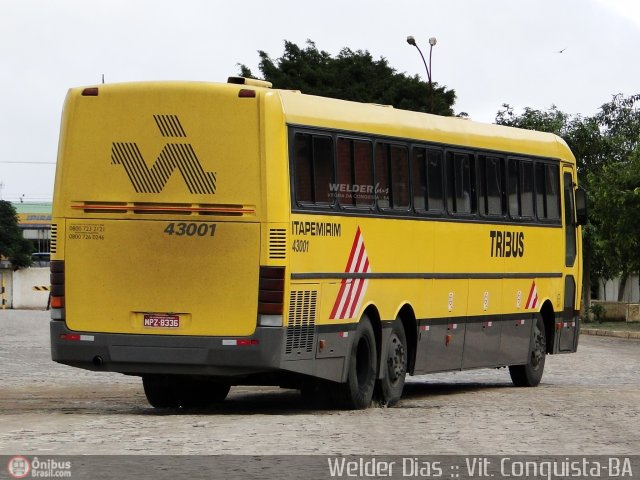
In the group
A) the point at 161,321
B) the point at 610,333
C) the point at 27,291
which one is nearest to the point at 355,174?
the point at 161,321

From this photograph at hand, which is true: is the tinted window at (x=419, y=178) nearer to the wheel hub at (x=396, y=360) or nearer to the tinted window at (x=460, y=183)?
the tinted window at (x=460, y=183)

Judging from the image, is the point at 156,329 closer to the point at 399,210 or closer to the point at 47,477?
the point at 399,210

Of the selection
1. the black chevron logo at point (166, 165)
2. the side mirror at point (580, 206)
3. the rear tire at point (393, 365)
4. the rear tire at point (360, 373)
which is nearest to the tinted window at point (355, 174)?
the rear tire at point (360, 373)

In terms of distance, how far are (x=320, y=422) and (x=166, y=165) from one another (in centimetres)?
300

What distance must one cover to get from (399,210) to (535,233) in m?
5.24

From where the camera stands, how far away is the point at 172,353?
1619cm

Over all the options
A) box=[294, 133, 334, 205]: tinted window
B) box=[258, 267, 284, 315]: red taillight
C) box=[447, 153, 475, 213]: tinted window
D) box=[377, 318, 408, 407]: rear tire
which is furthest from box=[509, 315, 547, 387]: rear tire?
box=[258, 267, 284, 315]: red taillight

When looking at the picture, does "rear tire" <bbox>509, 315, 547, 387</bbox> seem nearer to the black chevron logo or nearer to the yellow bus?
the yellow bus

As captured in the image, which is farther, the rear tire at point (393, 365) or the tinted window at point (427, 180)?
the tinted window at point (427, 180)

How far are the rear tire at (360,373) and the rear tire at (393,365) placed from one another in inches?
15.6

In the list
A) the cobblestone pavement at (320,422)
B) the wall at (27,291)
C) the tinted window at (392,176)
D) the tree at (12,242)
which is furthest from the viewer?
the tree at (12,242)

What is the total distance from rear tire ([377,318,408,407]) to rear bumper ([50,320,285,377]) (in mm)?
2452

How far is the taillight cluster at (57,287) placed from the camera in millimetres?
16734

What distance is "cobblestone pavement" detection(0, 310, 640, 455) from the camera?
12719 millimetres
